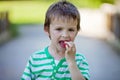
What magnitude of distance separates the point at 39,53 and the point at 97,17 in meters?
23.8

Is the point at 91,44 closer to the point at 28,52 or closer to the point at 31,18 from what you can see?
the point at 28,52

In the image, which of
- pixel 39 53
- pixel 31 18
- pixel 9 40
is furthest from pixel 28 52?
pixel 31 18

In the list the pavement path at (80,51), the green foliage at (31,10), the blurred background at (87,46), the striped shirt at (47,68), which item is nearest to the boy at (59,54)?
the striped shirt at (47,68)

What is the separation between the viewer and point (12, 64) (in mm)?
12828

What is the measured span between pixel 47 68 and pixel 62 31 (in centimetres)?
30

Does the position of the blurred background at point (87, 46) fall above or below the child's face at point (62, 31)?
below

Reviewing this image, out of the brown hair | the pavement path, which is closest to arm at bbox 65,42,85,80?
the brown hair

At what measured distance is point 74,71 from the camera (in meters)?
3.79

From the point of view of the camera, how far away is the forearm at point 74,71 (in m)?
3.79

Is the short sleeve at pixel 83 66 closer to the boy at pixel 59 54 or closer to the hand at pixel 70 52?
the boy at pixel 59 54

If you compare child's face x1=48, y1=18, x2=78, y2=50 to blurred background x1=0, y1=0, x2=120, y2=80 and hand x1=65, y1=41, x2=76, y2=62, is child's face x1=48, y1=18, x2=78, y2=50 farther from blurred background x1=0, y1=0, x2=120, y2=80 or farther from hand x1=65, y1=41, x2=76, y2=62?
blurred background x1=0, y1=0, x2=120, y2=80

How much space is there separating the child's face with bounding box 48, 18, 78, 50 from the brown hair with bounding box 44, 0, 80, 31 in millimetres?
A: 40

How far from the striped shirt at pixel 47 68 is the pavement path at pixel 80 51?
254 inches

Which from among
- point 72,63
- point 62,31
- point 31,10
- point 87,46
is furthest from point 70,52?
point 31,10
